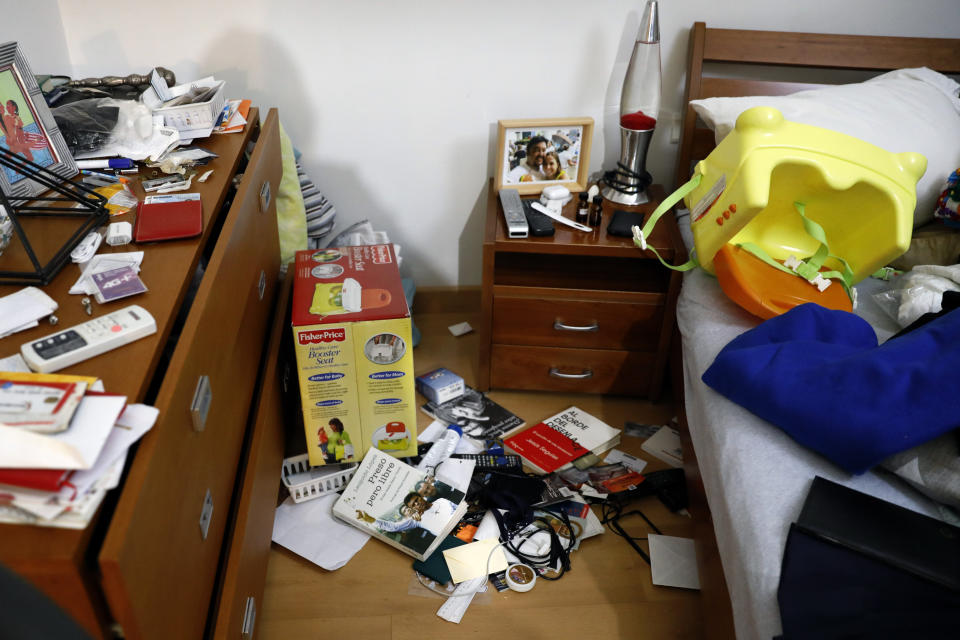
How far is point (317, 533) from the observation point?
1487 millimetres

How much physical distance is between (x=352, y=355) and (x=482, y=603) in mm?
562

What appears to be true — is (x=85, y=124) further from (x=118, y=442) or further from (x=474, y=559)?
(x=474, y=559)

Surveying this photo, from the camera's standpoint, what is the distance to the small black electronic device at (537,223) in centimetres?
171

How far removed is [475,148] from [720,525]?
49.5 inches

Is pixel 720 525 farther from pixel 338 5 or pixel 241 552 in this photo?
pixel 338 5

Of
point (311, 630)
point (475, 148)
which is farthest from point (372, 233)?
point (311, 630)

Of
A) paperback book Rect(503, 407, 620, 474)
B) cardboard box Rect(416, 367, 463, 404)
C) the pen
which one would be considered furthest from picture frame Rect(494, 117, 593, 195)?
the pen

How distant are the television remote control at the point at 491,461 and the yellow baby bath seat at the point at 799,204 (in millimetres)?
587

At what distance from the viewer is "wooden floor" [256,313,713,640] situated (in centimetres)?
133

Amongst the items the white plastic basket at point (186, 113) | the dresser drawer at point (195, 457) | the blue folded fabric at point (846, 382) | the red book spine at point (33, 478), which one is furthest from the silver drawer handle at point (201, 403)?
the blue folded fabric at point (846, 382)

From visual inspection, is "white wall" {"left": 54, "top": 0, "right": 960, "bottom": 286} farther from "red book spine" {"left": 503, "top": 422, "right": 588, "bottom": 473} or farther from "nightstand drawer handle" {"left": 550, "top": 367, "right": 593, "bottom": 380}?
"red book spine" {"left": 503, "top": 422, "right": 588, "bottom": 473}

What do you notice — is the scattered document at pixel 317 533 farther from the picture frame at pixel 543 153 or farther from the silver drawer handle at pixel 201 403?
the picture frame at pixel 543 153

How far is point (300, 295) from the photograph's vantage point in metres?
1.48

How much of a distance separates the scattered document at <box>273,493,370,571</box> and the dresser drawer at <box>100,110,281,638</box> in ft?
1.10
